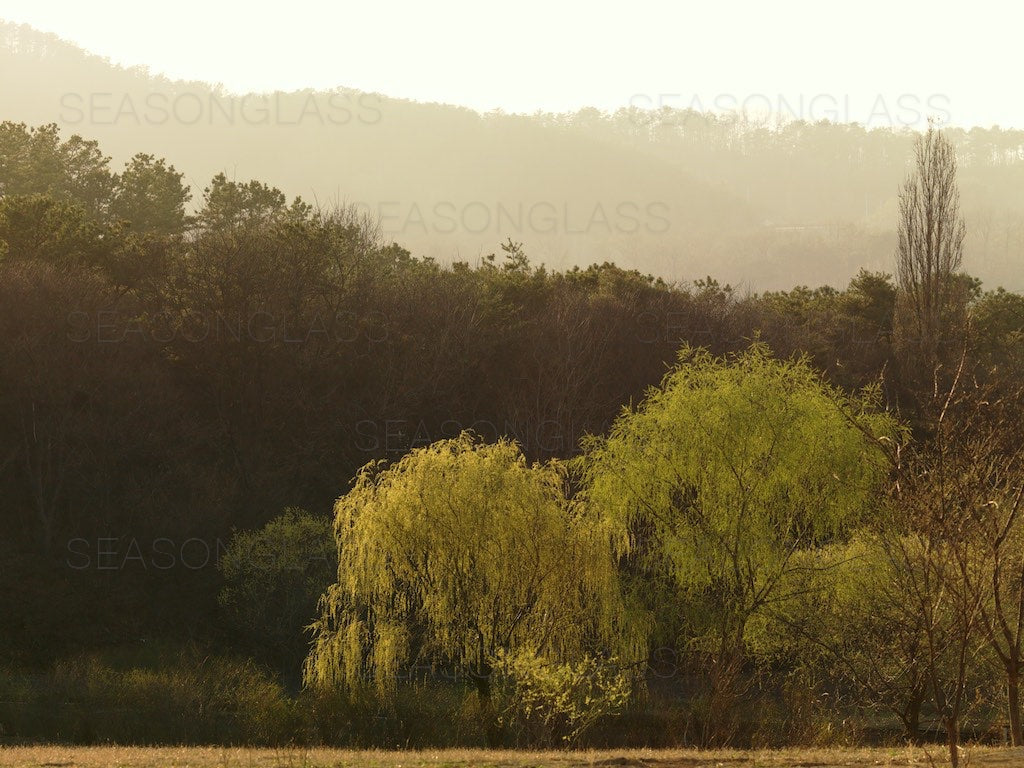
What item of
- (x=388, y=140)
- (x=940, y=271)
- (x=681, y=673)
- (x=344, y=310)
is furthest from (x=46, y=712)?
(x=388, y=140)

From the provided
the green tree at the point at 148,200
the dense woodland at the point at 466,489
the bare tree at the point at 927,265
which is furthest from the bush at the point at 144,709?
the bare tree at the point at 927,265

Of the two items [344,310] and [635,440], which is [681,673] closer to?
[635,440]

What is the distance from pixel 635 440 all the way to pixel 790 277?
14188cm

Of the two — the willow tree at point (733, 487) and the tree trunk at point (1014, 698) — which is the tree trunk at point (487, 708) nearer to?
the willow tree at point (733, 487)

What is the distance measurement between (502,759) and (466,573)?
10608 millimetres

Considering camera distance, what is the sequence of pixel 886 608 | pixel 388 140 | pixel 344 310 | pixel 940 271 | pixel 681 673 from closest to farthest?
1. pixel 886 608
2. pixel 681 673
3. pixel 344 310
4. pixel 940 271
5. pixel 388 140

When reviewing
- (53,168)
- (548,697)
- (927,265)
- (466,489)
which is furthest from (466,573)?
(53,168)

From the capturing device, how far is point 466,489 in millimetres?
27109

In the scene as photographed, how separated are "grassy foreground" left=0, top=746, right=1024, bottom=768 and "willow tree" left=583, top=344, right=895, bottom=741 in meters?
9.45

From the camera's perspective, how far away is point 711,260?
16312 cm

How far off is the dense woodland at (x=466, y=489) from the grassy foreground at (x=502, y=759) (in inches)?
63.9

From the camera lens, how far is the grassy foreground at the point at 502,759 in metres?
15.0

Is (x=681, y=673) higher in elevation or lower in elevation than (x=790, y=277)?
lower

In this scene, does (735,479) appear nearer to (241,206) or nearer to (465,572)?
(465,572)
